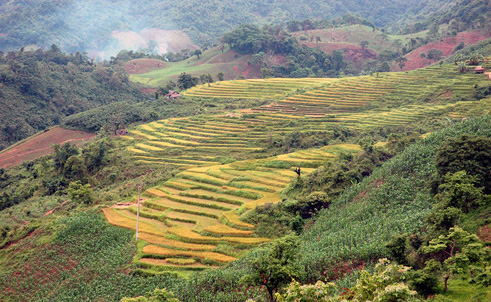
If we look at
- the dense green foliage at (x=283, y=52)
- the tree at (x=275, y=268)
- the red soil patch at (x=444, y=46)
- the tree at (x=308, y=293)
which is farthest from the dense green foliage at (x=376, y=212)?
the dense green foliage at (x=283, y=52)

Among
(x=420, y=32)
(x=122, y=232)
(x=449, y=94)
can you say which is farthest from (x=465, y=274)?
(x=420, y=32)

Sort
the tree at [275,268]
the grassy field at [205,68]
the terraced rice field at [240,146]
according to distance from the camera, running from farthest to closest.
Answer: the grassy field at [205,68], the terraced rice field at [240,146], the tree at [275,268]

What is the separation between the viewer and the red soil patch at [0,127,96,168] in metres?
63.9

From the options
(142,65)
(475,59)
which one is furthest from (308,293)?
(142,65)

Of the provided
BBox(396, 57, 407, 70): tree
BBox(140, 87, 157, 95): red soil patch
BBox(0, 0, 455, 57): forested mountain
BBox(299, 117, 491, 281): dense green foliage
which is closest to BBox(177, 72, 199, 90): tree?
BBox(140, 87, 157, 95): red soil patch

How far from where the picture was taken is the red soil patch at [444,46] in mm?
91512

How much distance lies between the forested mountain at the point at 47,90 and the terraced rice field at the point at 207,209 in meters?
50.3

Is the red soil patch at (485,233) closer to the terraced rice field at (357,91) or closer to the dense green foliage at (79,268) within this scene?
the dense green foliage at (79,268)

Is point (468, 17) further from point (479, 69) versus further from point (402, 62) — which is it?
point (479, 69)

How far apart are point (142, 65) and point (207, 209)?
90.8 m

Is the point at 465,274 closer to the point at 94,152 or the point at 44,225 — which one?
the point at 44,225

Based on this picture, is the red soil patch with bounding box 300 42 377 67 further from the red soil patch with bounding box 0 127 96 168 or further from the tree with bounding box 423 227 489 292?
the tree with bounding box 423 227 489 292

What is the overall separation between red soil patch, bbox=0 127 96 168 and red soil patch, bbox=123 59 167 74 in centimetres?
4406

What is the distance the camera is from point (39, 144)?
68.8 meters
